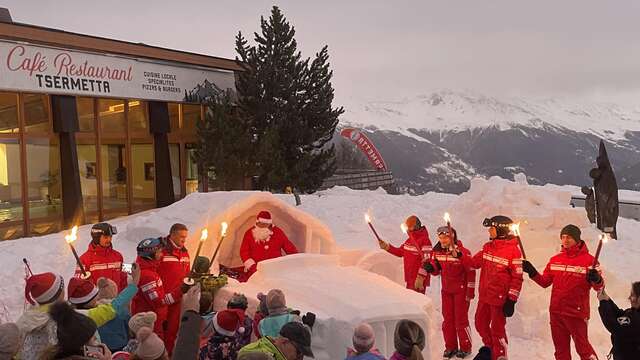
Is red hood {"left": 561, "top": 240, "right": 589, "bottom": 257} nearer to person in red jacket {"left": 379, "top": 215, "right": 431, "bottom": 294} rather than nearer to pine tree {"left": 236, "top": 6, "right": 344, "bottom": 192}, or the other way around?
person in red jacket {"left": 379, "top": 215, "right": 431, "bottom": 294}

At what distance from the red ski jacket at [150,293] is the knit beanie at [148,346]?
2436mm

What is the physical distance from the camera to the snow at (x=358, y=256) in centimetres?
559

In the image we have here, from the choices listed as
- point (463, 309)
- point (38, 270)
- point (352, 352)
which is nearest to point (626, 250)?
point (463, 309)

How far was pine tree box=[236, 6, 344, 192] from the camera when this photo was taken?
1748 cm

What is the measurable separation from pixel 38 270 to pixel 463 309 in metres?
7.05

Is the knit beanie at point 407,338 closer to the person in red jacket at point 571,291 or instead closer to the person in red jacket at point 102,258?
the person in red jacket at point 571,291

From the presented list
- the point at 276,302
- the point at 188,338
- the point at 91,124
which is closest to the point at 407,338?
the point at 188,338

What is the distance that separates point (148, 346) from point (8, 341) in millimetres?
740

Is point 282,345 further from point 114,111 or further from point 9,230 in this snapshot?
point 114,111

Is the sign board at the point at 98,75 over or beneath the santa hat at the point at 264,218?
over

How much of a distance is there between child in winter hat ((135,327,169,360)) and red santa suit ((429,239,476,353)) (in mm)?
4419

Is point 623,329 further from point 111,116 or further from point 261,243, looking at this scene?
point 111,116

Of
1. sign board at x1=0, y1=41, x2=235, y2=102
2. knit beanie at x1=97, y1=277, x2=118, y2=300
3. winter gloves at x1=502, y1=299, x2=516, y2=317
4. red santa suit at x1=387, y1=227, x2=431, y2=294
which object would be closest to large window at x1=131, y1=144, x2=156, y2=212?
sign board at x1=0, y1=41, x2=235, y2=102

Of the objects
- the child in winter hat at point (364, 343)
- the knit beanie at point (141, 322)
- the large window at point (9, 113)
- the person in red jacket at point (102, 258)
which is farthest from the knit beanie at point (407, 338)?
the large window at point (9, 113)
